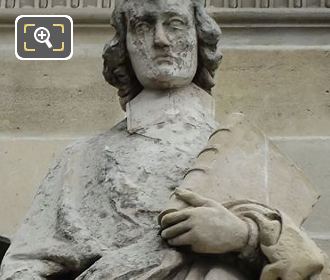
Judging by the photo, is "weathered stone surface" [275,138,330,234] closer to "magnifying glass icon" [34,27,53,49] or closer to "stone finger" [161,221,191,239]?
"magnifying glass icon" [34,27,53,49]

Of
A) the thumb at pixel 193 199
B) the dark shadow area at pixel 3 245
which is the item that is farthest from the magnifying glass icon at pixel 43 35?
the thumb at pixel 193 199

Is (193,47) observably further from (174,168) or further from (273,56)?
(273,56)

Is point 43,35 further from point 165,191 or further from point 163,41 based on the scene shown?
point 165,191

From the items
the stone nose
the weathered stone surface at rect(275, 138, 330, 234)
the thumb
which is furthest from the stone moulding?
the thumb

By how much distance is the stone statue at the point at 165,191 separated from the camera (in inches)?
171

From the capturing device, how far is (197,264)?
173 inches

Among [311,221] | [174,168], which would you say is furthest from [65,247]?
[311,221]

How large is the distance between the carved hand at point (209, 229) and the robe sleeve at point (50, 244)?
0.24 metres

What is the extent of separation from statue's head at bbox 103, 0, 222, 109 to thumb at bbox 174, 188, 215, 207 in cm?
47

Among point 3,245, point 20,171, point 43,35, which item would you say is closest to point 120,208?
point 3,245

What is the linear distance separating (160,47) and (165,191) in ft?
1.15

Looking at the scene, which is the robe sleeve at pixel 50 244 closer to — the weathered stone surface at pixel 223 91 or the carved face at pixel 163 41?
the carved face at pixel 163 41

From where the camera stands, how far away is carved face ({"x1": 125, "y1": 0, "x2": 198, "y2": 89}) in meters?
4.77

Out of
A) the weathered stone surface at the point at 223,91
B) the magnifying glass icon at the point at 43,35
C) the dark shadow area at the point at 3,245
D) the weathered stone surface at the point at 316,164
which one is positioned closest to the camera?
the dark shadow area at the point at 3,245
